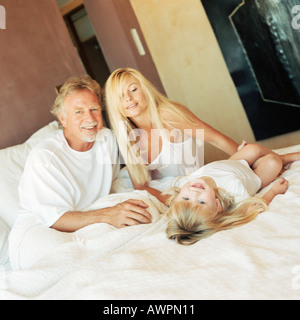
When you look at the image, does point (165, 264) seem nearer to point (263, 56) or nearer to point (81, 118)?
point (81, 118)

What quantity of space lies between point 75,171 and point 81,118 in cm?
28

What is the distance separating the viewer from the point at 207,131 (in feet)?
7.36

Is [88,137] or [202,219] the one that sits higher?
[88,137]

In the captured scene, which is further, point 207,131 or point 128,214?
point 207,131

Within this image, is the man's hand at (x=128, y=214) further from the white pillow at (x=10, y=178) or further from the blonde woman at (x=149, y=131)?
the white pillow at (x=10, y=178)

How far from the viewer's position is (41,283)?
1.27 metres

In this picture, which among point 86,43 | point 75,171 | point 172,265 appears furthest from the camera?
point 86,43

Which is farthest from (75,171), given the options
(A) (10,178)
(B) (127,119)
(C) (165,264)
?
(C) (165,264)

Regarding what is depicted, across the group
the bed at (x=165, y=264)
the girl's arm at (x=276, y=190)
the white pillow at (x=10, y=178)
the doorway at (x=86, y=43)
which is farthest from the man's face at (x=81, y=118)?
the doorway at (x=86, y=43)

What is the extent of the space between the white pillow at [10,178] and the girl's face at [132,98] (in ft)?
2.01

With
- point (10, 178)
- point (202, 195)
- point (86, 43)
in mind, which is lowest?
point (202, 195)

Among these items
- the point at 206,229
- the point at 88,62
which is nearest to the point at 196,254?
the point at 206,229

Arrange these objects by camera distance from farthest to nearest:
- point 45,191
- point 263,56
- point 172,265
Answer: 1. point 263,56
2. point 45,191
3. point 172,265

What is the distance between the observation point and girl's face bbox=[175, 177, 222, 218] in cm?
156
